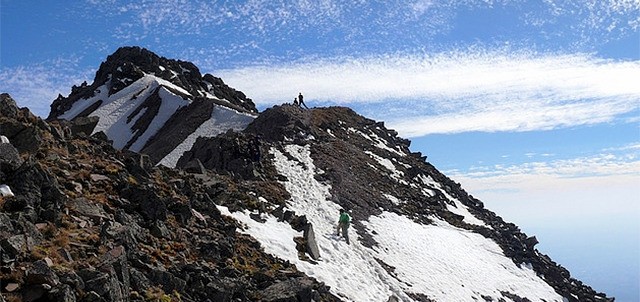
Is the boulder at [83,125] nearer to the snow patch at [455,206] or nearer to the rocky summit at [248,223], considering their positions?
the rocky summit at [248,223]

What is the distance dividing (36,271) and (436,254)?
29.6 metres

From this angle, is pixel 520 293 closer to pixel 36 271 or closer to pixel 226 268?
pixel 226 268

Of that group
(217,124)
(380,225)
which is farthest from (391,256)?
(217,124)

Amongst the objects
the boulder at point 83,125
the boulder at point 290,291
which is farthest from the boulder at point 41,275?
the boulder at point 83,125

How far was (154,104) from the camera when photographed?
254 feet

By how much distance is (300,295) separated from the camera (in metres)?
18.4

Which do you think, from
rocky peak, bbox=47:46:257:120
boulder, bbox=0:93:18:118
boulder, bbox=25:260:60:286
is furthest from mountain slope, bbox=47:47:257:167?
boulder, bbox=25:260:60:286

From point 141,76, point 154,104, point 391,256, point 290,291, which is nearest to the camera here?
point 290,291

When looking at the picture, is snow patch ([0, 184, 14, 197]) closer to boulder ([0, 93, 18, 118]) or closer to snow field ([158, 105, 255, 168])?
boulder ([0, 93, 18, 118])

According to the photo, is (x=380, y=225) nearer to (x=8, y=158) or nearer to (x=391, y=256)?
(x=391, y=256)

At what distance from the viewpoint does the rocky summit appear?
45.1 feet

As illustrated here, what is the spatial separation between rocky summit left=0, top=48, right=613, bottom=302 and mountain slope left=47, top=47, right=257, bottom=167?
129 centimetres

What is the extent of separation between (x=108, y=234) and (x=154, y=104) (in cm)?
6636

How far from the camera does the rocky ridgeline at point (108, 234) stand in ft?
39.8
